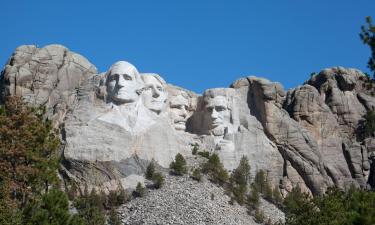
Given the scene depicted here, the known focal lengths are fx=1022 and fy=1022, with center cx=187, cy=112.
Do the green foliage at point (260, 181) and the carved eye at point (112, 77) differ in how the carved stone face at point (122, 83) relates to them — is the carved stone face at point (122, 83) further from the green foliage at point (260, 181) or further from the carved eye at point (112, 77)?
the green foliage at point (260, 181)

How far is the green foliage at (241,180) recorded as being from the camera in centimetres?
6053

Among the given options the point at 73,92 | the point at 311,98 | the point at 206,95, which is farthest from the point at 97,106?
the point at 311,98

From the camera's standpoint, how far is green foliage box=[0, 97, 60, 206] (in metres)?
46.0

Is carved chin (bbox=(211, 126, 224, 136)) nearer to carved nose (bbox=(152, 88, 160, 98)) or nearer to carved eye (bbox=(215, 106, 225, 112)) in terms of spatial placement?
carved eye (bbox=(215, 106, 225, 112))

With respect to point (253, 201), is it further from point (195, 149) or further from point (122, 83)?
point (122, 83)

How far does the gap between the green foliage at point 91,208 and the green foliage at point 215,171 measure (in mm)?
7762

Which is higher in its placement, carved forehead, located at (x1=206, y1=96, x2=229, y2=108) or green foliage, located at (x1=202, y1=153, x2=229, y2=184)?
carved forehead, located at (x1=206, y1=96, x2=229, y2=108)

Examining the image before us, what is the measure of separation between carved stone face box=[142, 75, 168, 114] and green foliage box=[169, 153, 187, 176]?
13.2 ft

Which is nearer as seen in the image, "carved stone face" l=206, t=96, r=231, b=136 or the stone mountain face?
the stone mountain face

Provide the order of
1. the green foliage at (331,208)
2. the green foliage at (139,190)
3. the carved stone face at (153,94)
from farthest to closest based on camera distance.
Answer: the carved stone face at (153,94) < the green foliage at (139,190) < the green foliage at (331,208)

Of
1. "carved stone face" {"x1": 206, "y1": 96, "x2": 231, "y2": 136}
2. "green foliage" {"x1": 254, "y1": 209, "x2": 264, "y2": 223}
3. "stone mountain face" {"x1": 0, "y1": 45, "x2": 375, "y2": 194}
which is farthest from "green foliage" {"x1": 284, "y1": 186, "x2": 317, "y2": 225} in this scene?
"carved stone face" {"x1": 206, "y1": 96, "x2": 231, "y2": 136}

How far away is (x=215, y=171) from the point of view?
61.7 metres

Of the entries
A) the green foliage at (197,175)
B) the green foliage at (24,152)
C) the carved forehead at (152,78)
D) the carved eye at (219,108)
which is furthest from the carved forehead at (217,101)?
the green foliage at (24,152)

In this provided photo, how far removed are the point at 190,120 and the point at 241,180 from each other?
289 inches
